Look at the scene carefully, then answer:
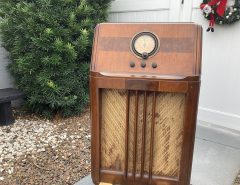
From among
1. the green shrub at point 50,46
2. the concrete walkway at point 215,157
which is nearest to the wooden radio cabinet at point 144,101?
the concrete walkway at point 215,157

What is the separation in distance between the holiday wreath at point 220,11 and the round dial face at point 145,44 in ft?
4.83

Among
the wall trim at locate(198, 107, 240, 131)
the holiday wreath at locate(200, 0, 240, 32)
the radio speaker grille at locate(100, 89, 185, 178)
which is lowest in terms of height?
the wall trim at locate(198, 107, 240, 131)

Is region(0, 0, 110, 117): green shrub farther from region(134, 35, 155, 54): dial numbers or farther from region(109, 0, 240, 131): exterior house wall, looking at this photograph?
region(134, 35, 155, 54): dial numbers

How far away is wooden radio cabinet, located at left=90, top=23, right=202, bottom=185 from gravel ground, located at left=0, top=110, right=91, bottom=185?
0.71 m

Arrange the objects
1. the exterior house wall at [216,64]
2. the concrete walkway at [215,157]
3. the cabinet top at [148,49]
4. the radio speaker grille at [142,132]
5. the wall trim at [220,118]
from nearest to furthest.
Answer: the cabinet top at [148,49]
the radio speaker grille at [142,132]
the concrete walkway at [215,157]
the exterior house wall at [216,64]
the wall trim at [220,118]

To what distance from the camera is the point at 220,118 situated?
2926 millimetres

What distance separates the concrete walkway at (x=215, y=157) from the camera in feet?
6.91

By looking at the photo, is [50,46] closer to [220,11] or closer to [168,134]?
[220,11]

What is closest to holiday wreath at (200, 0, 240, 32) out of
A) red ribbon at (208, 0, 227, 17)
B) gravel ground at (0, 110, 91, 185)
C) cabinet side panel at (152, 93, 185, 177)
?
red ribbon at (208, 0, 227, 17)

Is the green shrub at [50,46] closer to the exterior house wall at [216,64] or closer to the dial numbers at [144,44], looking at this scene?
the exterior house wall at [216,64]

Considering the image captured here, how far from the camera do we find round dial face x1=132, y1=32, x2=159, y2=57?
132 cm

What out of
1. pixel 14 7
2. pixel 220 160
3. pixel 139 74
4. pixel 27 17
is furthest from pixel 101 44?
pixel 14 7

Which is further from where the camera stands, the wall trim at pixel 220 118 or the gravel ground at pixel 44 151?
the wall trim at pixel 220 118

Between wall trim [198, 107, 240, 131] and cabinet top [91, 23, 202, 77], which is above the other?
cabinet top [91, 23, 202, 77]
